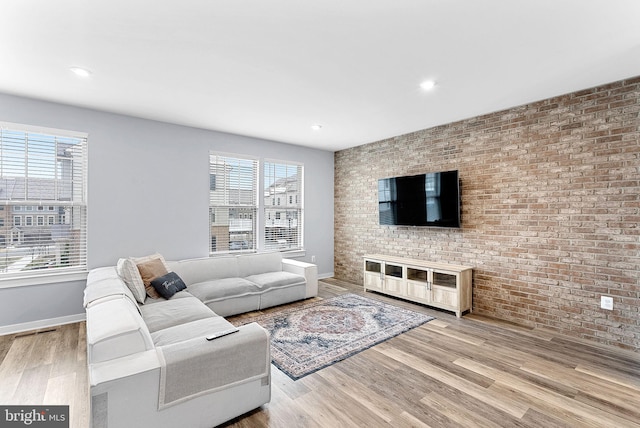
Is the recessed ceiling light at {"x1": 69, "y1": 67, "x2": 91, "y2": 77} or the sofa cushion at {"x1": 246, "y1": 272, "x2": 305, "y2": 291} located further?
the sofa cushion at {"x1": 246, "y1": 272, "x2": 305, "y2": 291}

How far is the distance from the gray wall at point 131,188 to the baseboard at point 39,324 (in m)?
0.05

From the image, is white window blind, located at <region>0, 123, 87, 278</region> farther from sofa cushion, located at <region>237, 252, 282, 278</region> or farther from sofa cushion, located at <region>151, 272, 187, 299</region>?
sofa cushion, located at <region>237, 252, 282, 278</region>

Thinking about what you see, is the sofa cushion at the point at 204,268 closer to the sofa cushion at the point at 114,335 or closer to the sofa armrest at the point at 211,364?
the sofa cushion at the point at 114,335

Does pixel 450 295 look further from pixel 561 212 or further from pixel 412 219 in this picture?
pixel 561 212

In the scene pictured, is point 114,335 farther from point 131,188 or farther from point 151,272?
point 131,188

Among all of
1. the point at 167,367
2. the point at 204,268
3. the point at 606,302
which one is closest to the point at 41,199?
the point at 204,268

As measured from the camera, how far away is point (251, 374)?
2.06m

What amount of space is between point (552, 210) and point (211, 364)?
3824 millimetres

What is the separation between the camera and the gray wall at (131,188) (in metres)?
3.51

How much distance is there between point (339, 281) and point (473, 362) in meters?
3.44

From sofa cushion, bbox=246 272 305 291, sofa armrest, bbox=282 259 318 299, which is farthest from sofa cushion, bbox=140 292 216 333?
sofa armrest, bbox=282 259 318 299

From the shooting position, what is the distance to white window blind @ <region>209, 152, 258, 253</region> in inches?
191

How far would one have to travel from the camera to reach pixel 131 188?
13.3 ft

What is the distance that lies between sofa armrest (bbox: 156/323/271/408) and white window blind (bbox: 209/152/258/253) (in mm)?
3001
